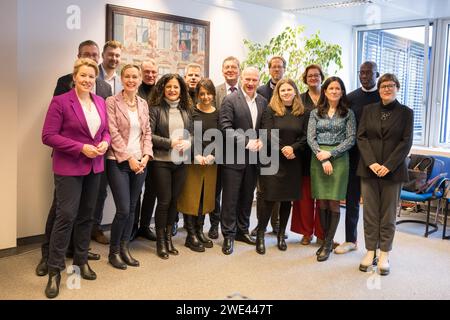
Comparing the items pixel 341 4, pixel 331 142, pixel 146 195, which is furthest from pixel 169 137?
pixel 341 4

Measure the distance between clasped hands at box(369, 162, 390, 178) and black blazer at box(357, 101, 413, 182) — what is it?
3 cm

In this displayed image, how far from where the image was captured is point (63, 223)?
304 centimetres

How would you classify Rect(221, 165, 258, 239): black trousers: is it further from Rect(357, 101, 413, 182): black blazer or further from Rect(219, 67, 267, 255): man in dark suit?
Rect(357, 101, 413, 182): black blazer

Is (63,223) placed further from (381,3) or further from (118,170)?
(381,3)

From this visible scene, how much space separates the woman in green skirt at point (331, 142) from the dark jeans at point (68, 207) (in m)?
1.76

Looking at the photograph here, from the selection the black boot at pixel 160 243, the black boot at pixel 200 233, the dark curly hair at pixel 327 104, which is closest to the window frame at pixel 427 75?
the dark curly hair at pixel 327 104

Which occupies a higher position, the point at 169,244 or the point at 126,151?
the point at 126,151

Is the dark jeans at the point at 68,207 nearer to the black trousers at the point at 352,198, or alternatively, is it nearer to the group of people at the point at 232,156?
the group of people at the point at 232,156

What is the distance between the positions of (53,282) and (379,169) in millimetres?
2417

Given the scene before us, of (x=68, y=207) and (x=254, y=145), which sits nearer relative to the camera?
(x=68, y=207)

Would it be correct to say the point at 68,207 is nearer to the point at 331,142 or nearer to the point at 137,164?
the point at 137,164

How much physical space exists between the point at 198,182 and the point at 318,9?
3.15 meters

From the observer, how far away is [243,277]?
3.44 meters

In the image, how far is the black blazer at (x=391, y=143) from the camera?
350cm
